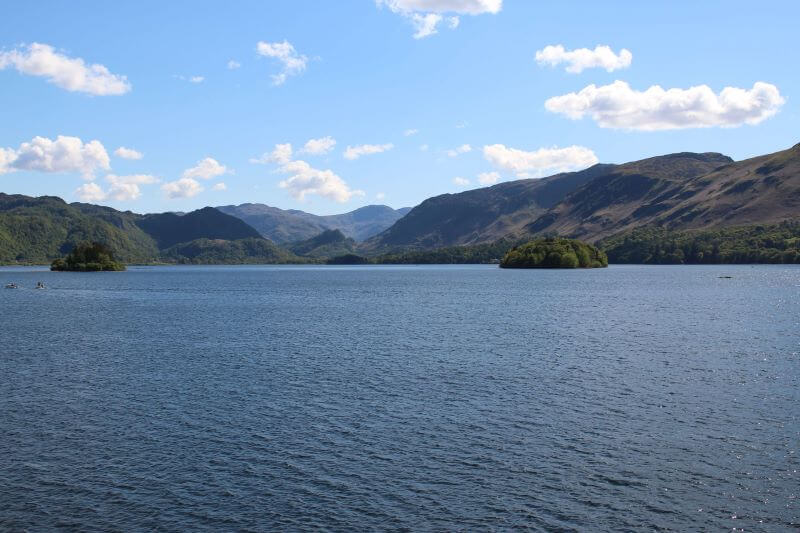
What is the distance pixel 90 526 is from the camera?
32.3 metres

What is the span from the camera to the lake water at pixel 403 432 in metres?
34.1

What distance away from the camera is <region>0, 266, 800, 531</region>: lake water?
34.1 meters

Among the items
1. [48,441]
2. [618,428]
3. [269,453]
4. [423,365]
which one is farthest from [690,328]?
[48,441]

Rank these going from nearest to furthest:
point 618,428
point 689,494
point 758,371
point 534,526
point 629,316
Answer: point 534,526 < point 689,494 < point 618,428 < point 758,371 < point 629,316

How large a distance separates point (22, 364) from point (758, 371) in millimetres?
82953

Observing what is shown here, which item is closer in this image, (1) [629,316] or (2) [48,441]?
(2) [48,441]

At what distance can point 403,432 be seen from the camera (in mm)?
47625


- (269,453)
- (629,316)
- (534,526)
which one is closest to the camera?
(534,526)

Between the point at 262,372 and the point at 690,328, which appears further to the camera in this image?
the point at 690,328

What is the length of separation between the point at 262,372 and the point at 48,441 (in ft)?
89.9

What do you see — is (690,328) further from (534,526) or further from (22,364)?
(22,364)

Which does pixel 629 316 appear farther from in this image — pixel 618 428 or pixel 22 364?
pixel 22 364

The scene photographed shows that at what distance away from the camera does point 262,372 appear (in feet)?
234

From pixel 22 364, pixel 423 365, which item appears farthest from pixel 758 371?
pixel 22 364
